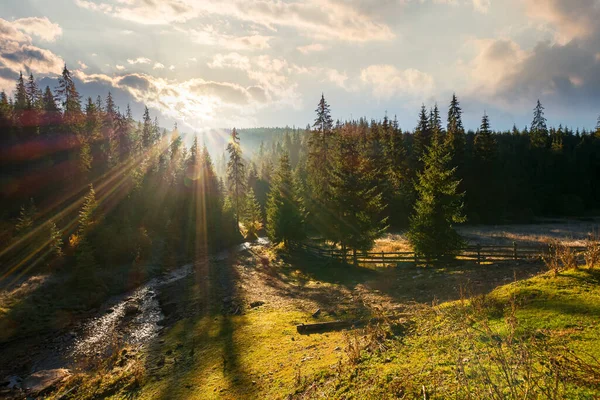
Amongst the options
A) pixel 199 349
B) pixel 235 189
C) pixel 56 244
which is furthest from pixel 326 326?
pixel 235 189

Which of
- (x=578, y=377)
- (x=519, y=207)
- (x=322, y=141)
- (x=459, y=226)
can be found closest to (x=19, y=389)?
(x=578, y=377)

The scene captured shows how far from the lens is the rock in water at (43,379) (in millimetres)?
12258

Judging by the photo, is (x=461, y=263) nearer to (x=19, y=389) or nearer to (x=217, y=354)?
(x=217, y=354)

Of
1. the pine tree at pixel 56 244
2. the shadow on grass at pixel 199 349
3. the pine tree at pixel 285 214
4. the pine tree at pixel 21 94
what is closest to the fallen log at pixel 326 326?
the shadow on grass at pixel 199 349

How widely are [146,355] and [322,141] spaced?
3807cm

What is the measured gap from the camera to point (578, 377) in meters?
5.14

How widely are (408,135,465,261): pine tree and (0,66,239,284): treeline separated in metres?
29.6

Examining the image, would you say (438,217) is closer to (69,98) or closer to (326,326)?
(326,326)

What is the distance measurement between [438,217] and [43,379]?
25448 mm

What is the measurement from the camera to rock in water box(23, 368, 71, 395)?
12258mm

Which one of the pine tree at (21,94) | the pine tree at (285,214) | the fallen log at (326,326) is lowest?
the fallen log at (326,326)

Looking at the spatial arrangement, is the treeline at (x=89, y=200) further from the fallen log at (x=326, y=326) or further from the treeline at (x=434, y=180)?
the fallen log at (x=326, y=326)

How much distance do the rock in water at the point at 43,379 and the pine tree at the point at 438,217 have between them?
23.1m

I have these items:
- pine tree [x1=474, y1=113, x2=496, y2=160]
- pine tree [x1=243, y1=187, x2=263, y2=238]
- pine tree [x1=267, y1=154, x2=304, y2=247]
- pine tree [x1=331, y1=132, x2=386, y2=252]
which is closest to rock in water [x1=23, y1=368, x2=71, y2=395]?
pine tree [x1=331, y1=132, x2=386, y2=252]
